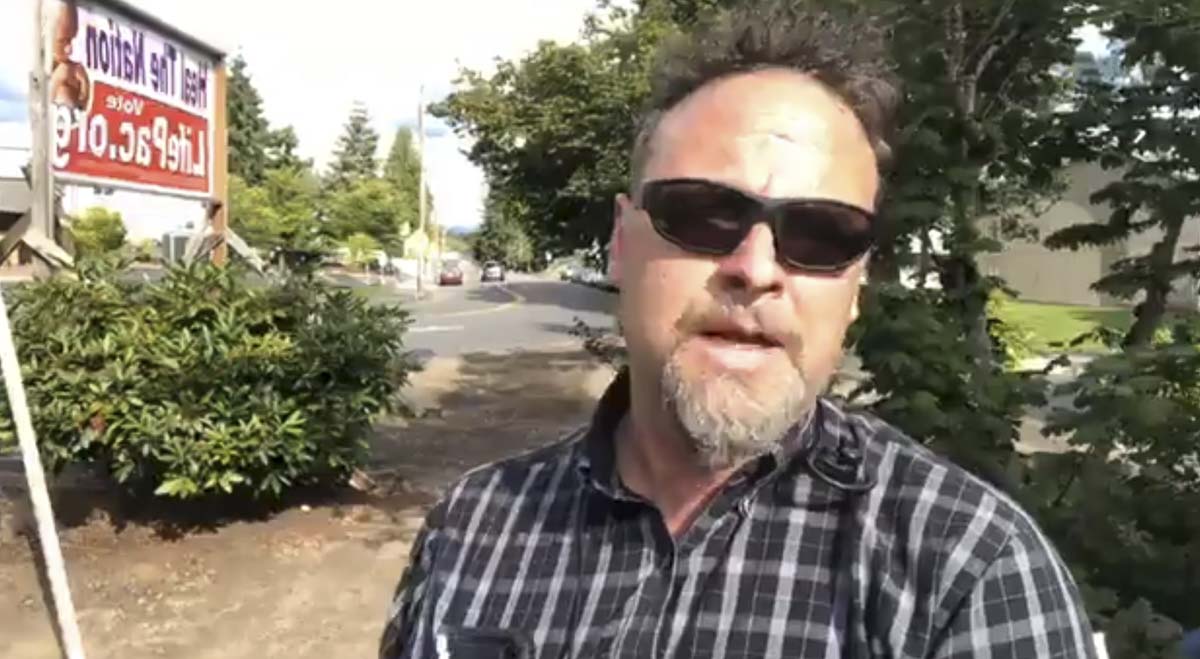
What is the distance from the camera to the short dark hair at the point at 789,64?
4.36ft

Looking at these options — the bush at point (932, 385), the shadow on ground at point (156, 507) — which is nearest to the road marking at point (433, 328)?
→ the shadow on ground at point (156, 507)

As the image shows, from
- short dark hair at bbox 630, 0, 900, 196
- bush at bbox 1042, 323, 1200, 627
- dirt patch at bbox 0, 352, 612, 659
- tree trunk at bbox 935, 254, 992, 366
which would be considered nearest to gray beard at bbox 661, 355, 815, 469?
short dark hair at bbox 630, 0, 900, 196

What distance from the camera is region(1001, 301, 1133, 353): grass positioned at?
423 centimetres

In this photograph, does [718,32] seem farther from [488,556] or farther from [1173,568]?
[1173,568]

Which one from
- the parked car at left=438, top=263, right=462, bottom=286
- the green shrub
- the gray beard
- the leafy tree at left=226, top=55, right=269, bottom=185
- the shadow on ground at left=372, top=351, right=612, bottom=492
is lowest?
the parked car at left=438, top=263, right=462, bottom=286

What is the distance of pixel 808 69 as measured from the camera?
1.32 meters

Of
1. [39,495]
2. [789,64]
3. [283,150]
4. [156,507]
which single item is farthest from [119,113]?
[283,150]

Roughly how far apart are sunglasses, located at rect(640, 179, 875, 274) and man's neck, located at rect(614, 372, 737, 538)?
0.17m

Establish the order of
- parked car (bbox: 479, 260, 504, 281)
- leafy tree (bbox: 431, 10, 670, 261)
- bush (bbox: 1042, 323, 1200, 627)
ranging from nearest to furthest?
1. bush (bbox: 1042, 323, 1200, 627)
2. leafy tree (bbox: 431, 10, 670, 261)
3. parked car (bbox: 479, 260, 504, 281)

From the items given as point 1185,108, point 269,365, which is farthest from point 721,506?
point 269,365

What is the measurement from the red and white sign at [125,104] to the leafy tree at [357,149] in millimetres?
84457

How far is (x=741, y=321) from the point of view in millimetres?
1221

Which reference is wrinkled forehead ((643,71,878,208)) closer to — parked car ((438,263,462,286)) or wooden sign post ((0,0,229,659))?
wooden sign post ((0,0,229,659))

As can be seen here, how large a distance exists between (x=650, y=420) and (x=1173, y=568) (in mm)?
2413
